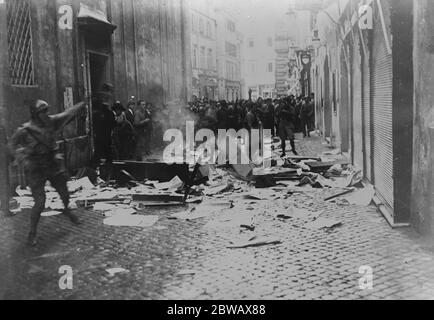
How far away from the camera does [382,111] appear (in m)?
9.40

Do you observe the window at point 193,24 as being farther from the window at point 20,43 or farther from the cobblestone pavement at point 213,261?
the cobblestone pavement at point 213,261

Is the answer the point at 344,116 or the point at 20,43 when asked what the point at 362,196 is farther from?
the point at 20,43

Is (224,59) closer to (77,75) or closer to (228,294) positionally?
(77,75)

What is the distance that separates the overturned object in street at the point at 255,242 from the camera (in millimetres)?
6934

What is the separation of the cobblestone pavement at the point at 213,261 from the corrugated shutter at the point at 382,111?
2.76 feet

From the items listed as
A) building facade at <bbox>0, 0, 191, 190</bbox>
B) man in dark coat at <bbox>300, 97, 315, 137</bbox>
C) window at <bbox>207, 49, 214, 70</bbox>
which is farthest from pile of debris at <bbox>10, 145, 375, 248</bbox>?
window at <bbox>207, 49, 214, 70</bbox>

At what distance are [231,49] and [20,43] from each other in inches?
2054

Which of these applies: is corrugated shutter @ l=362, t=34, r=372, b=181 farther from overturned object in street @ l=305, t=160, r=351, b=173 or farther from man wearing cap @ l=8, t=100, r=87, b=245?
man wearing cap @ l=8, t=100, r=87, b=245

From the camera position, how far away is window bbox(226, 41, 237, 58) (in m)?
60.8

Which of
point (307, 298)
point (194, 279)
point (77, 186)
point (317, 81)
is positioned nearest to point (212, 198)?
point (77, 186)

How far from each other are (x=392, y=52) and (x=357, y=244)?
8.73 ft

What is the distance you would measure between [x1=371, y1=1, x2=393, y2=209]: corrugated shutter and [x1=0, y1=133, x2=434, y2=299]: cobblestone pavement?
0.84 m

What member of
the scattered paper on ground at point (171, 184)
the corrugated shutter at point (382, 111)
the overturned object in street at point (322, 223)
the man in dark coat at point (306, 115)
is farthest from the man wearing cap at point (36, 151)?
the man in dark coat at point (306, 115)

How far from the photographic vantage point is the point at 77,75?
1483cm
